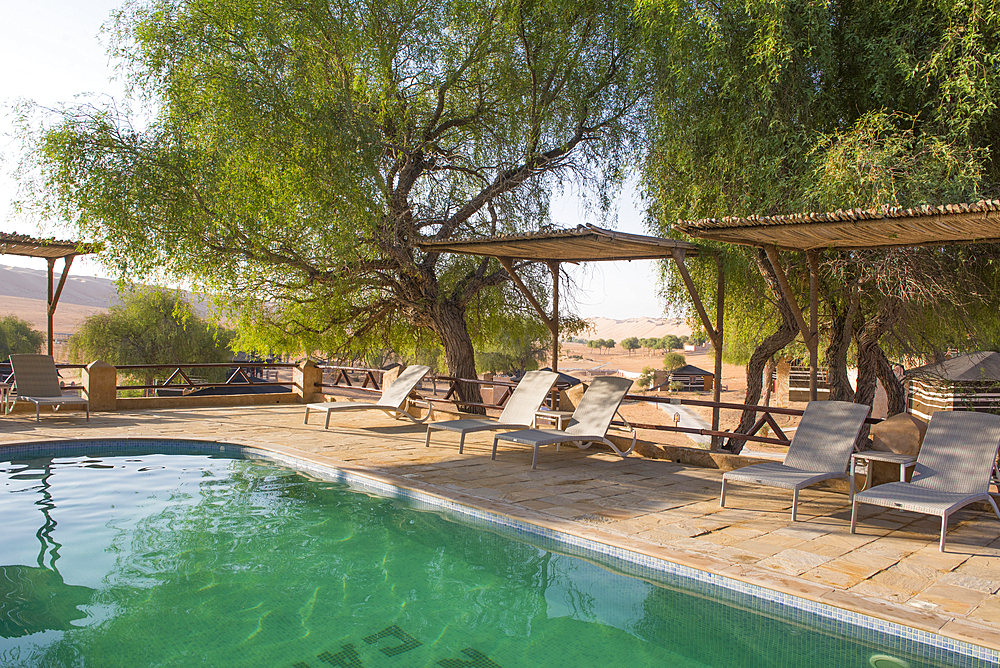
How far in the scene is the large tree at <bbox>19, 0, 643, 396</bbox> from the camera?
31.1ft

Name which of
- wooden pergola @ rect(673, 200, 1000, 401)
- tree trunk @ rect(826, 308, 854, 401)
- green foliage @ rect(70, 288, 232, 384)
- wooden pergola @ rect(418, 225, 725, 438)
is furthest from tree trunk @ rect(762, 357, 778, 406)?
green foliage @ rect(70, 288, 232, 384)

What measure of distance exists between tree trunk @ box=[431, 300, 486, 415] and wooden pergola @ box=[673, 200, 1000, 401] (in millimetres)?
6485

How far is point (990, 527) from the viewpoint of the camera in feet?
16.5

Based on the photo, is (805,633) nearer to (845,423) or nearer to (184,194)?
(845,423)

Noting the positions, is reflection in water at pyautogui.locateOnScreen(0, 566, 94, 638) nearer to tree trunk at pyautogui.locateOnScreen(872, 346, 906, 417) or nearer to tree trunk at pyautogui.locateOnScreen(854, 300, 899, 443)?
tree trunk at pyautogui.locateOnScreen(854, 300, 899, 443)

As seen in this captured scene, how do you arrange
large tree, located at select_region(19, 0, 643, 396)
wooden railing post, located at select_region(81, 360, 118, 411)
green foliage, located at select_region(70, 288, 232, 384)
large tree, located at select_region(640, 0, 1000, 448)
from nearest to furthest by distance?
large tree, located at select_region(640, 0, 1000, 448), large tree, located at select_region(19, 0, 643, 396), wooden railing post, located at select_region(81, 360, 118, 411), green foliage, located at select_region(70, 288, 232, 384)

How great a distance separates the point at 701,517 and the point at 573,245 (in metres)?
3.36

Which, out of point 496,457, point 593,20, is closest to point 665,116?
point 593,20

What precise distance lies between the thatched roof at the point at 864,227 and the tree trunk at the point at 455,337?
652cm

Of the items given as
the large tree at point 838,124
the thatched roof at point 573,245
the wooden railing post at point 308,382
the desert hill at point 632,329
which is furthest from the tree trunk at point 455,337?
the desert hill at point 632,329

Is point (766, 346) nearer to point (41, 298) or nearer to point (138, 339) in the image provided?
point (138, 339)

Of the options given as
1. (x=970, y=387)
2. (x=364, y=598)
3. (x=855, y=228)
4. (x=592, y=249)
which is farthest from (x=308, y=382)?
(x=970, y=387)

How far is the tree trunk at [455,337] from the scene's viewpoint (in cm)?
1217

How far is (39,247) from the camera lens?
9.88 metres
